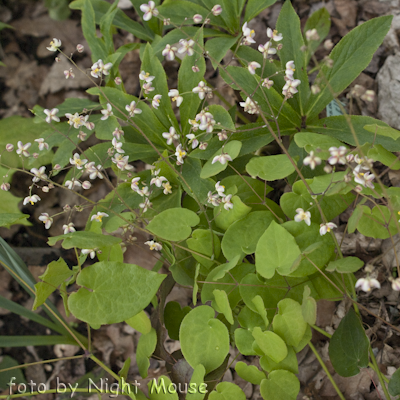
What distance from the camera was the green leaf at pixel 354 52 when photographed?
1275 millimetres

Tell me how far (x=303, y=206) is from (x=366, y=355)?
526mm

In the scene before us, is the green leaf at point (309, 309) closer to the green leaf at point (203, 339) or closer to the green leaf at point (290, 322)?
the green leaf at point (290, 322)

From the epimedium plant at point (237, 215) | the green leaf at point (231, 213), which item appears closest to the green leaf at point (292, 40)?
the epimedium plant at point (237, 215)

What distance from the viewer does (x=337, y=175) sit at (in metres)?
1.11

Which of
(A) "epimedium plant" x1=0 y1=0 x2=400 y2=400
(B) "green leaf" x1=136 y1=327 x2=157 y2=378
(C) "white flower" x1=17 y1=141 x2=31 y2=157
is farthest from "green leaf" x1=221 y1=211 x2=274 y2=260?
(C) "white flower" x1=17 y1=141 x2=31 y2=157

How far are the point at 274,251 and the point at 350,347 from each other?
1.39 feet

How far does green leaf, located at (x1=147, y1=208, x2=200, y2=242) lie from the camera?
123cm

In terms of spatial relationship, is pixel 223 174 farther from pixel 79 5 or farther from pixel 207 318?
pixel 79 5

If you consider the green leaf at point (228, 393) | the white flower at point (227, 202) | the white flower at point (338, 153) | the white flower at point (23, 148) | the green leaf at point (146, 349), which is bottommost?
the green leaf at point (146, 349)

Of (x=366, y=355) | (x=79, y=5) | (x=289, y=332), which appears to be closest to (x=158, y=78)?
(x=79, y=5)

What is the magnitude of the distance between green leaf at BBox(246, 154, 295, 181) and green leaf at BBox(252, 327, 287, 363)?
50 cm

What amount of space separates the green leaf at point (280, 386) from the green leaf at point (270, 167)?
64 cm

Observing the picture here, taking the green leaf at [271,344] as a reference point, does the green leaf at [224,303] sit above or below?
above

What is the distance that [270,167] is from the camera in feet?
3.90
